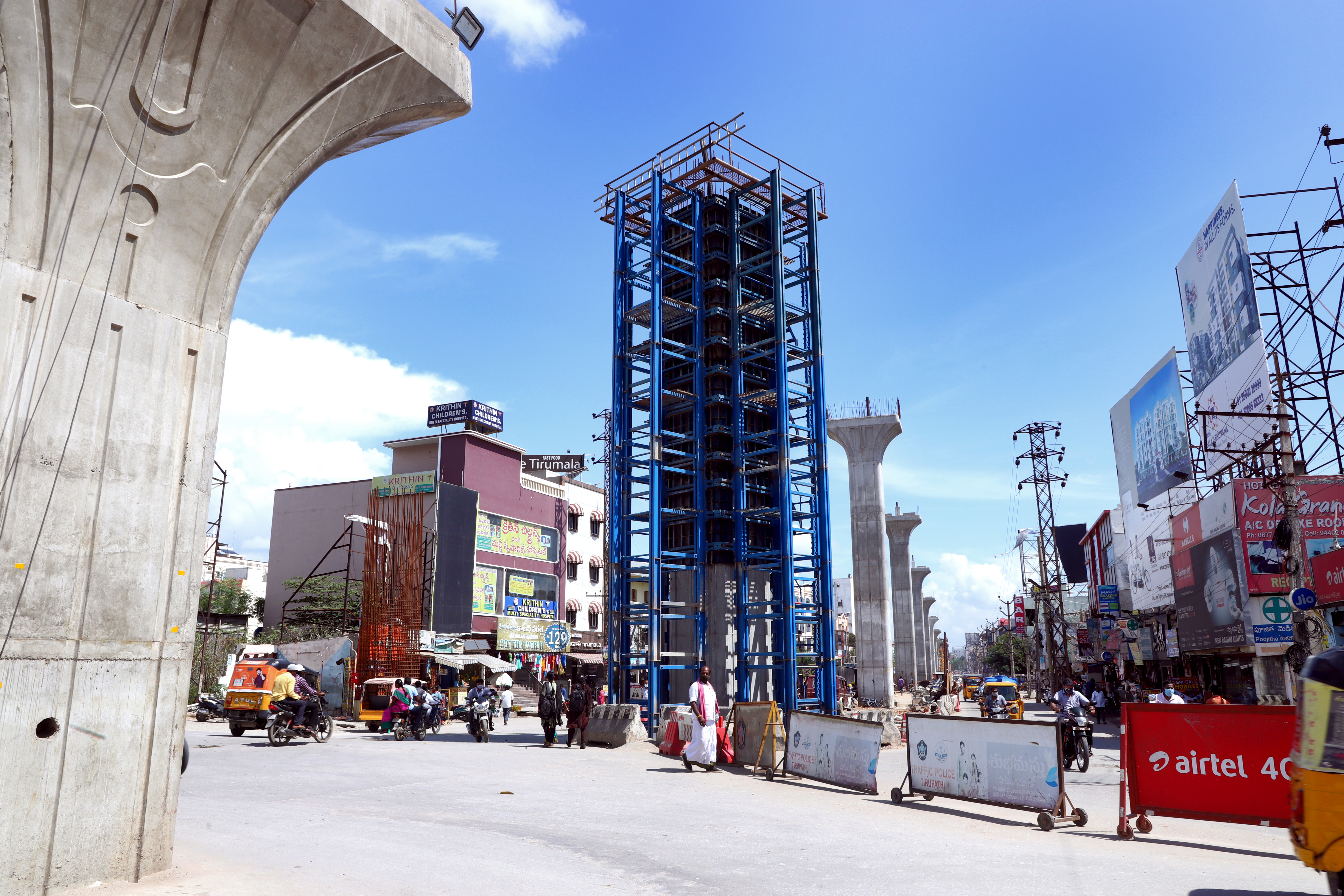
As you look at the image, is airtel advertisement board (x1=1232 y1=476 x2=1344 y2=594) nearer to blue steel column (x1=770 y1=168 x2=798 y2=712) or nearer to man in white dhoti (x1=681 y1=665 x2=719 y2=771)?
blue steel column (x1=770 y1=168 x2=798 y2=712)

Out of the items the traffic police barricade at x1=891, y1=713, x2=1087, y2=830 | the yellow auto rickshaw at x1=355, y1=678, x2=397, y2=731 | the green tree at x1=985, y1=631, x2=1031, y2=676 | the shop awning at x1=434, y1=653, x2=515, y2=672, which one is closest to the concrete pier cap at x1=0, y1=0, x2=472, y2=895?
the traffic police barricade at x1=891, y1=713, x2=1087, y2=830

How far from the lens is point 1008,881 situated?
7.48 metres

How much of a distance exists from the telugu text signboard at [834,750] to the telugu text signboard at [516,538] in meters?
34.5

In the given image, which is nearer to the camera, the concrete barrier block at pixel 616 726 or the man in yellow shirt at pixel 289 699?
the man in yellow shirt at pixel 289 699

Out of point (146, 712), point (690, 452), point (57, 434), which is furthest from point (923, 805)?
point (690, 452)

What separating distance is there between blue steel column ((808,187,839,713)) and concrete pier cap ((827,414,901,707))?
51.0 ft

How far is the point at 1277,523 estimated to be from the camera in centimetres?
2898

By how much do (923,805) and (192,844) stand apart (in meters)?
9.09

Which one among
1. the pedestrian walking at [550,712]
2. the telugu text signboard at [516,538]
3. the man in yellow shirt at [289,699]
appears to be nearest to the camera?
the man in yellow shirt at [289,699]

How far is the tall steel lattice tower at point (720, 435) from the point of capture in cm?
2914


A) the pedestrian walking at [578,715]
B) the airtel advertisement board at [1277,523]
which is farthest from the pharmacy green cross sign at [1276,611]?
the pedestrian walking at [578,715]

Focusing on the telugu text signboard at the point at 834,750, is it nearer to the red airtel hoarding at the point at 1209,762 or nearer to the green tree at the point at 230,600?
the red airtel hoarding at the point at 1209,762

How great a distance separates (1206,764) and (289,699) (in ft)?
62.3

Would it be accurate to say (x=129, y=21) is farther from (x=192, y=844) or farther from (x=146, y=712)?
(x=192, y=844)
